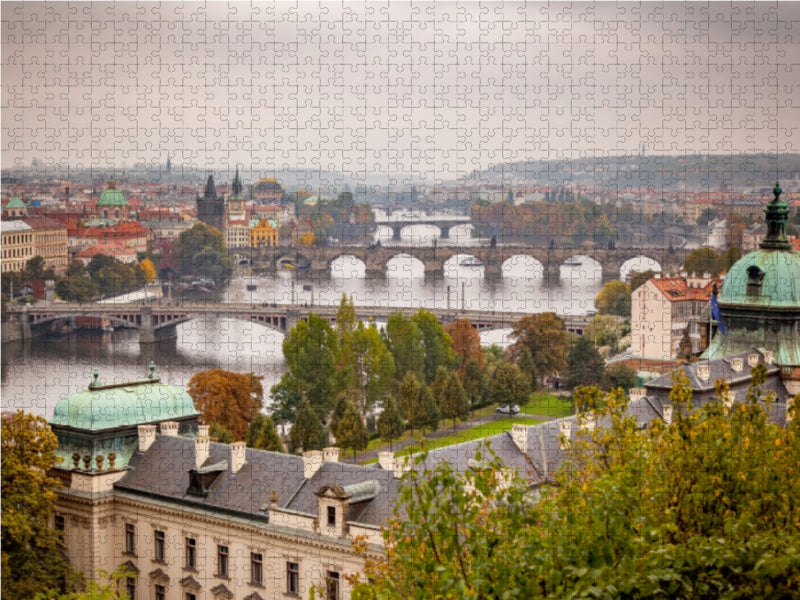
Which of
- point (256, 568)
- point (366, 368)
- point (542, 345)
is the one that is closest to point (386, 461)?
point (256, 568)

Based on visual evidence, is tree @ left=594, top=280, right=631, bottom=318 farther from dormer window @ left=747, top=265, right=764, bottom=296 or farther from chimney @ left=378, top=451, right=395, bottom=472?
chimney @ left=378, top=451, right=395, bottom=472

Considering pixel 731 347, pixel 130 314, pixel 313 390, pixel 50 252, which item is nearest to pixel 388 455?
pixel 731 347

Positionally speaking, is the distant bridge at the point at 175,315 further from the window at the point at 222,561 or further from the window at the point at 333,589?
the window at the point at 333,589

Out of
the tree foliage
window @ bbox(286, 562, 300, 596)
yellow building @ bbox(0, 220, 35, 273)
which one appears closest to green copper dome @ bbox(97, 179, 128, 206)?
yellow building @ bbox(0, 220, 35, 273)

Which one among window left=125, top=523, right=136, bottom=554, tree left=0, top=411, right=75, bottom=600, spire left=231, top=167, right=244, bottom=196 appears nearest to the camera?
tree left=0, top=411, right=75, bottom=600

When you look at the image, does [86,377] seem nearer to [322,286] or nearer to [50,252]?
[50,252]

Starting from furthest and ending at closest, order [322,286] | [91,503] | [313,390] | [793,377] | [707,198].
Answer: [322,286], [707,198], [313,390], [793,377], [91,503]

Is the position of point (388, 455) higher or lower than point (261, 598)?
higher
